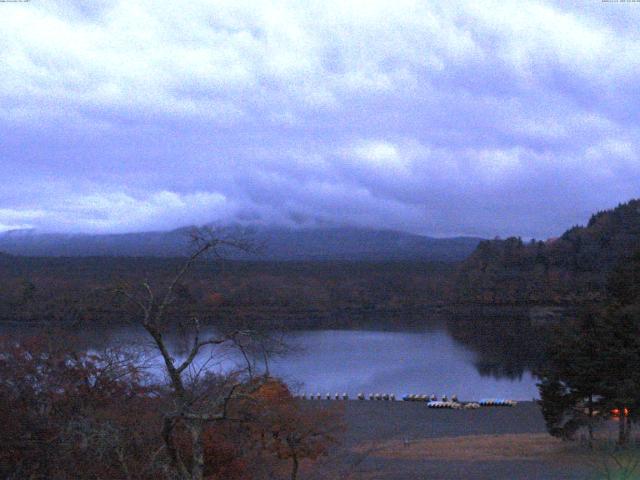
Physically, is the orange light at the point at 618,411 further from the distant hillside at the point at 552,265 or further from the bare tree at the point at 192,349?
the distant hillside at the point at 552,265

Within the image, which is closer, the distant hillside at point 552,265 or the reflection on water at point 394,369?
the reflection on water at point 394,369

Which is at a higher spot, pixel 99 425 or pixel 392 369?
pixel 99 425

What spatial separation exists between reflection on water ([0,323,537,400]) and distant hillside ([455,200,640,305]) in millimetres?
18494

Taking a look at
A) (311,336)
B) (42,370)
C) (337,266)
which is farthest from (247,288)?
(42,370)

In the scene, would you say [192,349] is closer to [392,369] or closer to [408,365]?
[392,369]

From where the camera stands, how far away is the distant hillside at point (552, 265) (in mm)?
62247

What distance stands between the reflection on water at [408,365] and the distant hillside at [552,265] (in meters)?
18.5

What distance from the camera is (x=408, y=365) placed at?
106 ft

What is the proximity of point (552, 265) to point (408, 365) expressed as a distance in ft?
136

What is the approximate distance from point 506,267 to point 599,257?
8.40 m

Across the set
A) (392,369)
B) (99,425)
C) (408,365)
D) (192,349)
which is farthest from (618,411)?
(408,365)

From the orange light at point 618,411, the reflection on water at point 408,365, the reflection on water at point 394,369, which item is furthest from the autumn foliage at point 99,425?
the reflection on water at point 394,369

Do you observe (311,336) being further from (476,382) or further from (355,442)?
(355,442)

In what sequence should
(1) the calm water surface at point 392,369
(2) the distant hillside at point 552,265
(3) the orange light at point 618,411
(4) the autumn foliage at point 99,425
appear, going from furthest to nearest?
1. (2) the distant hillside at point 552,265
2. (1) the calm water surface at point 392,369
3. (3) the orange light at point 618,411
4. (4) the autumn foliage at point 99,425
